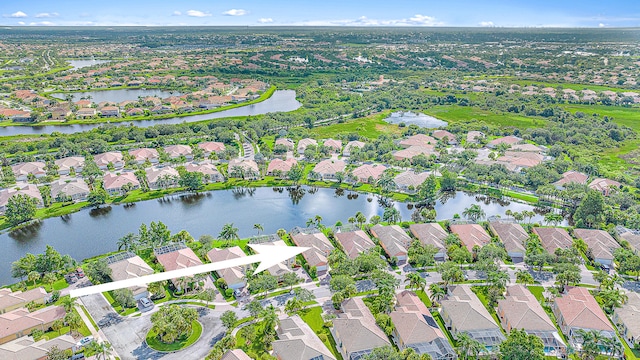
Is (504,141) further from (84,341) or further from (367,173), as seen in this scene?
(84,341)

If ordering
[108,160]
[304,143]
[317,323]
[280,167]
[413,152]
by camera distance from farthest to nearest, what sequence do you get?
1. [304,143]
2. [413,152]
3. [108,160]
4. [280,167]
5. [317,323]

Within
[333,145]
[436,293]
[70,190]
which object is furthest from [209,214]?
[436,293]

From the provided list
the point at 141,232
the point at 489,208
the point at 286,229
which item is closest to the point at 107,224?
the point at 141,232

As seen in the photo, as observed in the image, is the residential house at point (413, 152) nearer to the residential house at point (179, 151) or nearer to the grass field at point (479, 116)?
the grass field at point (479, 116)

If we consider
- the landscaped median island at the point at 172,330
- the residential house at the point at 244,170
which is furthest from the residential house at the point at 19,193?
the landscaped median island at the point at 172,330

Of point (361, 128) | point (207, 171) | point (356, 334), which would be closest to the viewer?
point (356, 334)

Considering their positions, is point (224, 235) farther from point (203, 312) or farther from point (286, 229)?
point (203, 312)
